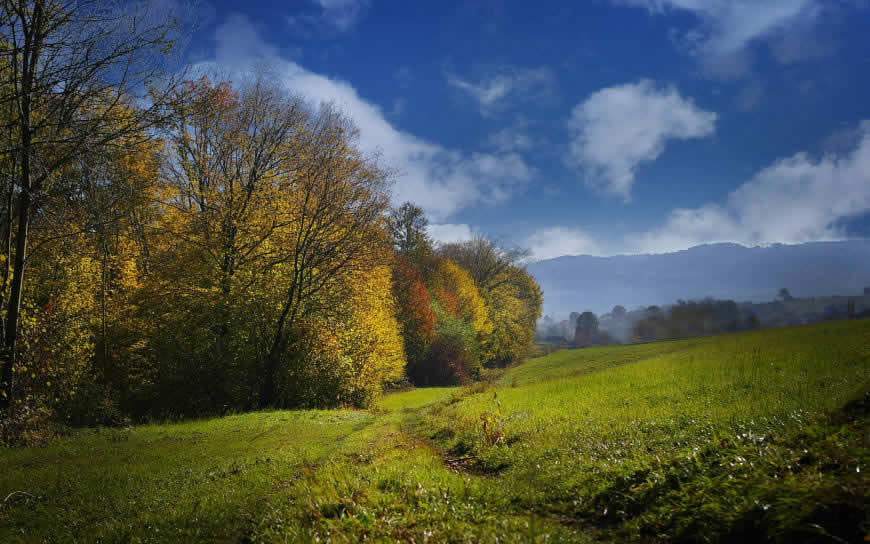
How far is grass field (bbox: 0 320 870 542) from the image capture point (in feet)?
15.8

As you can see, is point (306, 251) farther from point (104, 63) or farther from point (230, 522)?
point (230, 522)

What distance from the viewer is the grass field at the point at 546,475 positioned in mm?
4801

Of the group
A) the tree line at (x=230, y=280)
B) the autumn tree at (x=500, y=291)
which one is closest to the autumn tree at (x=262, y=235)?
the tree line at (x=230, y=280)

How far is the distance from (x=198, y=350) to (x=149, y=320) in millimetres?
3654

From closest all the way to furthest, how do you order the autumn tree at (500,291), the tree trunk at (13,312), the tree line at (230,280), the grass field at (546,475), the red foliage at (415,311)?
the grass field at (546,475) → the tree trunk at (13,312) → the tree line at (230,280) → the red foliage at (415,311) → the autumn tree at (500,291)

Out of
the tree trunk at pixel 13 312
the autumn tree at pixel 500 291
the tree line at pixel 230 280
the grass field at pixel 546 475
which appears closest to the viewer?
the grass field at pixel 546 475

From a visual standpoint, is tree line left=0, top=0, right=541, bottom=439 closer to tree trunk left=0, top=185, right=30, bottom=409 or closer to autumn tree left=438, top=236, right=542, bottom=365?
tree trunk left=0, top=185, right=30, bottom=409

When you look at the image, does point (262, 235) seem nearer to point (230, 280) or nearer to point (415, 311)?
point (230, 280)

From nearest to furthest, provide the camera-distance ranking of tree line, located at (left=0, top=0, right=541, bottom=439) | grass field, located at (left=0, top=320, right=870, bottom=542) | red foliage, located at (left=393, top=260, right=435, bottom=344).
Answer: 1. grass field, located at (left=0, top=320, right=870, bottom=542)
2. tree line, located at (left=0, top=0, right=541, bottom=439)
3. red foliage, located at (left=393, top=260, right=435, bottom=344)

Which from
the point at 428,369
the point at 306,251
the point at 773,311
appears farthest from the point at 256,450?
the point at 773,311

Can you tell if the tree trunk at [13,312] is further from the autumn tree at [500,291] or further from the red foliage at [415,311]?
the autumn tree at [500,291]

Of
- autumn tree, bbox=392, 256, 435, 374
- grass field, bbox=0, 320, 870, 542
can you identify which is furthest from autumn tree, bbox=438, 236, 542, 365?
grass field, bbox=0, 320, 870, 542

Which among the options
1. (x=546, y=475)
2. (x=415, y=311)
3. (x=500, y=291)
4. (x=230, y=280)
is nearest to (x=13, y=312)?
(x=230, y=280)

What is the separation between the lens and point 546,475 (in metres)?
7.65
